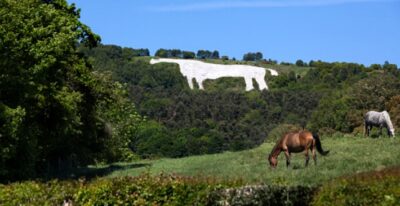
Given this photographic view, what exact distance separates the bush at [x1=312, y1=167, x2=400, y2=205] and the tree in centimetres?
2161

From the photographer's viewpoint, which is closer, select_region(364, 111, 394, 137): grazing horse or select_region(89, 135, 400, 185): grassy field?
select_region(89, 135, 400, 185): grassy field

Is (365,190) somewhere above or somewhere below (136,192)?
below

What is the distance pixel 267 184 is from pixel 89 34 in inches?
1235

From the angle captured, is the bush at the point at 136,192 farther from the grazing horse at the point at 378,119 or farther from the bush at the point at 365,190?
the grazing horse at the point at 378,119

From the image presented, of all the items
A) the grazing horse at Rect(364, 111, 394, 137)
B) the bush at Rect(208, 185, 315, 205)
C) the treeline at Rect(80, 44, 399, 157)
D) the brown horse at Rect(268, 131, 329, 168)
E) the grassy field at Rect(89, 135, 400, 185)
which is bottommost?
the bush at Rect(208, 185, 315, 205)

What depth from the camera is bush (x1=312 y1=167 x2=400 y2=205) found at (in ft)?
50.5

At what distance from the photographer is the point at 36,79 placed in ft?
122

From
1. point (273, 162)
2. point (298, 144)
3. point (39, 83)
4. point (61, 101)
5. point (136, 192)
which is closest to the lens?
point (136, 192)

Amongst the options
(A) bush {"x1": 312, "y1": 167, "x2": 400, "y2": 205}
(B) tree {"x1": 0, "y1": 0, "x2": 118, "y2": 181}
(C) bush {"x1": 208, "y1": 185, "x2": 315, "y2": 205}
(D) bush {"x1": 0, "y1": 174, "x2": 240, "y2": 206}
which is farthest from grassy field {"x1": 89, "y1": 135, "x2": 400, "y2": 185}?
(B) tree {"x1": 0, "y1": 0, "x2": 118, "y2": 181}

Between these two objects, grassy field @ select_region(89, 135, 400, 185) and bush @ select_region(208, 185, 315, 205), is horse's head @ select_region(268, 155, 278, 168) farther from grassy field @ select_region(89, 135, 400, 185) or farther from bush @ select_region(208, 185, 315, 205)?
bush @ select_region(208, 185, 315, 205)

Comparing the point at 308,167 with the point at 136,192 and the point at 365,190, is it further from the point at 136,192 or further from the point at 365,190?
the point at 365,190

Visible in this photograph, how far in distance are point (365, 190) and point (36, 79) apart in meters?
24.5

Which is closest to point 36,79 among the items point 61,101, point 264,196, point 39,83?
point 39,83

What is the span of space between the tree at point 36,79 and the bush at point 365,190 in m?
21.6
